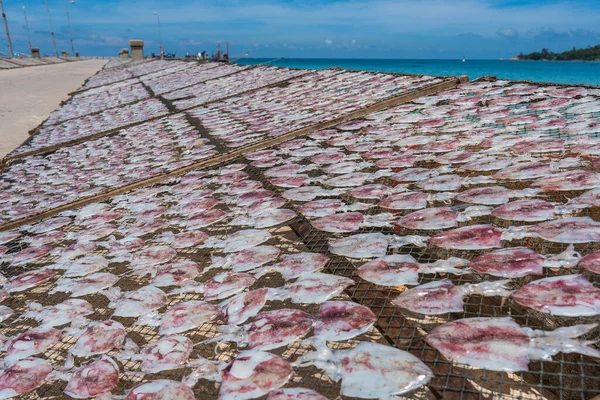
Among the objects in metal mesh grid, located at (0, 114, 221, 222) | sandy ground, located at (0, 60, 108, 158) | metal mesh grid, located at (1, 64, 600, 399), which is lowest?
sandy ground, located at (0, 60, 108, 158)

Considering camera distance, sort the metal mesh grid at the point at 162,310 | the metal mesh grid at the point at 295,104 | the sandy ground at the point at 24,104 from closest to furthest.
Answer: the metal mesh grid at the point at 162,310 → the metal mesh grid at the point at 295,104 → the sandy ground at the point at 24,104

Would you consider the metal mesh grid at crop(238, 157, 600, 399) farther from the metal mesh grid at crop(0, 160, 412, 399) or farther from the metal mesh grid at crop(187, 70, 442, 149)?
the metal mesh grid at crop(187, 70, 442, 149)

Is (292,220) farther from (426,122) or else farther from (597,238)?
(426,122)

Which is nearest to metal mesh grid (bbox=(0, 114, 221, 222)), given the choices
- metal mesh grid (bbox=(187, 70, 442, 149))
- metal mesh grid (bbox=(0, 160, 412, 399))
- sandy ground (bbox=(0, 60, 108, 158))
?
metal mesh grid (bbox=(187, 70, 442, 149))

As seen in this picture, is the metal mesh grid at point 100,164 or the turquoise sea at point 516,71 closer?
the metal mesh grid at point 100,164

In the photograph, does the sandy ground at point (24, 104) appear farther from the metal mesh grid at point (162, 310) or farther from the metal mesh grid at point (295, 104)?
the metal mesh grid at point (162, 310)

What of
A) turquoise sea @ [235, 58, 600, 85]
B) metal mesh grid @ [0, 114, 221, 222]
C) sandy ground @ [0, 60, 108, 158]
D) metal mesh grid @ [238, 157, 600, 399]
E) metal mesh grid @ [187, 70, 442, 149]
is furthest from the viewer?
→ turquoise sea @ [235, 58, 600, 85]

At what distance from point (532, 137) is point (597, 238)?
5.21 feet

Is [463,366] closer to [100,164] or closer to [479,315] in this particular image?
[479,315]

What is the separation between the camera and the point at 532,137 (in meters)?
3.14

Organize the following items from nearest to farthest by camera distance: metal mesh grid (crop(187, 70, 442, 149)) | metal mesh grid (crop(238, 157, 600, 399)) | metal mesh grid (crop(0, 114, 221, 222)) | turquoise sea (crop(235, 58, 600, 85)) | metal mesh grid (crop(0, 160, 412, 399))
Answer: metal mesh grid (crop(238, 157, 600, 399)) < metal mesh grid (crop(0, 160, 412, 399)) < metal mesh grid (crop(0, 114, 221, 222)) < metal mesh grid (crop(187, 70, 442, 149)) < turquoise sea (crop(235, 58, 600, 85))

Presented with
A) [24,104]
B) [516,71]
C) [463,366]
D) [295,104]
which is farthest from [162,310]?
[516,71]

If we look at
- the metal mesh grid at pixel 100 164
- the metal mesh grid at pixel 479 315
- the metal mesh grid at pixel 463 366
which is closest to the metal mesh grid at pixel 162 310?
the metal mesh grid at pixel 463 366

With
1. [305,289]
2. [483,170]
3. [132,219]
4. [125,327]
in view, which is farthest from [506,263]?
[132,219]
